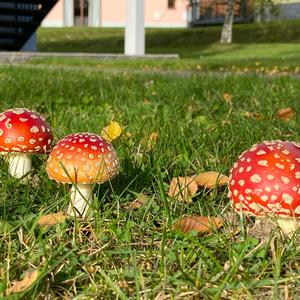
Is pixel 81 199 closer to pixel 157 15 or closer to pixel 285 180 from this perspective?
pixel 285 180

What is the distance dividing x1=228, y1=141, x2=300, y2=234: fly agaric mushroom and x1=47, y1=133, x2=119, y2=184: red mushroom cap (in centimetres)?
47

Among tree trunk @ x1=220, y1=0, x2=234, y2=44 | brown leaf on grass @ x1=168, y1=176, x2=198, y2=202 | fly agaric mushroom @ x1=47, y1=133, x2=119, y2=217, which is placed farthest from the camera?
tree trunk @ x1=220, y1=0, x2=234, y2=44

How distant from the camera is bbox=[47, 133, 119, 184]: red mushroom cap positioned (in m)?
2.09

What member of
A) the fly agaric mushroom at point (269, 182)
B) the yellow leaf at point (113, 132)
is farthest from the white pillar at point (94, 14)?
the fly agaric mushroom at point (269, 182)

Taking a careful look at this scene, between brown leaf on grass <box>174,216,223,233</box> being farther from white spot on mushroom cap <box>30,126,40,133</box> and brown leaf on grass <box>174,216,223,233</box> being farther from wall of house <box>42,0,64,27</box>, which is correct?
wall of house <box>42,0,64,27</box>

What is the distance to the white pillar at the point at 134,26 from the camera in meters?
→ 15.9

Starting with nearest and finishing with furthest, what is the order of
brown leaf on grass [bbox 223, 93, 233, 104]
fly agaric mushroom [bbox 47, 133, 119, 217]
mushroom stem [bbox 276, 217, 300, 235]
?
1. mushroom stem [bbox 276, 217, 300, 235]
2. fly agaric mushroom [bbox 47, 133, 119, 217]
3. brown leaf on grass [bbox 223, 93, 233, 104]

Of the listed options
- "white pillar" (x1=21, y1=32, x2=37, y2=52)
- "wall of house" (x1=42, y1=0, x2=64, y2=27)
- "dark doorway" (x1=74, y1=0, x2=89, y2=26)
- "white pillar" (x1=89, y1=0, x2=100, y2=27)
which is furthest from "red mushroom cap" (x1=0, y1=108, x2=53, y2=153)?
"dark doorway" (x1=74, y1=0, x2=89, y2=26)

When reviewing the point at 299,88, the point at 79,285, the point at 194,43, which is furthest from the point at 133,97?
the point at 194,43

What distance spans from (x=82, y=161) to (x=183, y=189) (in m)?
0.42

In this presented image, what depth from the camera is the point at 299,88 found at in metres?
6.05

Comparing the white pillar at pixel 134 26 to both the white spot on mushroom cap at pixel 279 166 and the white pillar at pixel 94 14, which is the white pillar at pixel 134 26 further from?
the white pillar at pixel 94 14

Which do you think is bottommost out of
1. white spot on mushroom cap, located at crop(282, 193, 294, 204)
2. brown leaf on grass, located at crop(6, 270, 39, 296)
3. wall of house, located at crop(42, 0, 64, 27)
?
brown leaf on grass, located at crop(6, 270, 39, 296)

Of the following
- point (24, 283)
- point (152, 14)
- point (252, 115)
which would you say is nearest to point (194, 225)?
point (24, 283)
